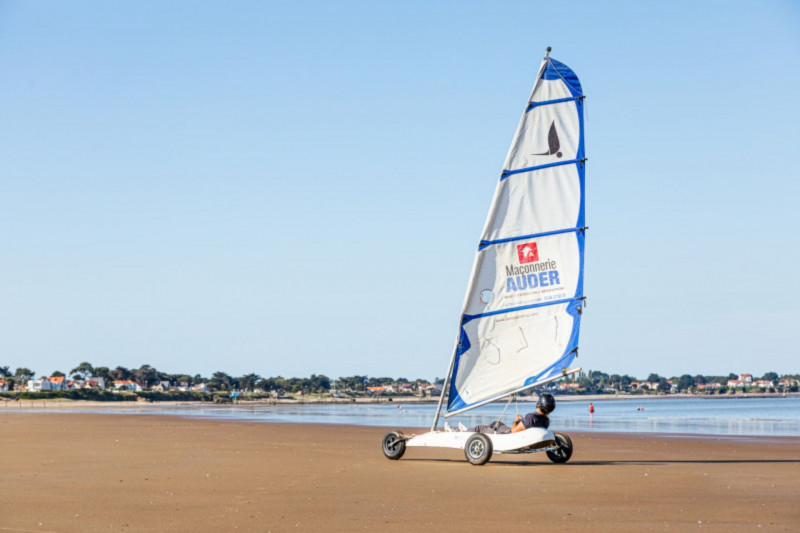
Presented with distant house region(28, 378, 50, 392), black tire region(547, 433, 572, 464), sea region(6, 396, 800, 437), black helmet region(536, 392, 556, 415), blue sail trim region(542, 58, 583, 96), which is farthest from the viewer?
distant house region(28, 378, 50, 392)

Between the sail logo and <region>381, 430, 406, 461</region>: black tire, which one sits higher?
the sail logo

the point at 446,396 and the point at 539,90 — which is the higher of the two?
the point at 539,90

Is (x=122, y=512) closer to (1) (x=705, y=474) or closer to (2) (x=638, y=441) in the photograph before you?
(1) (x=705, y=474)

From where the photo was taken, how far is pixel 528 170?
1967cm

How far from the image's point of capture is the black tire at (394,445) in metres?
19.0

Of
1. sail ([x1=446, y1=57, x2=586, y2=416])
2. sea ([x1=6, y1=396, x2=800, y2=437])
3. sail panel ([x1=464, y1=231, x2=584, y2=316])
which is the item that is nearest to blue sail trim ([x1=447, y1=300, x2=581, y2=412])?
sail ([x1=446, y1=57, x2=586, y2=416])

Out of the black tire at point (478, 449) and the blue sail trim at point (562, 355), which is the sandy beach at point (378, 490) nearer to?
the black tire at point (478, 449)

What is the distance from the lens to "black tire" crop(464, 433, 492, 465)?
17.4 meters

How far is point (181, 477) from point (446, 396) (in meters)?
6.99

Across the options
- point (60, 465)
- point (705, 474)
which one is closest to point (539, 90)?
point (705, 474)

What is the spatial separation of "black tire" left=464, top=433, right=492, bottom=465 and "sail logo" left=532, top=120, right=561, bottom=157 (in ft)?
20.5

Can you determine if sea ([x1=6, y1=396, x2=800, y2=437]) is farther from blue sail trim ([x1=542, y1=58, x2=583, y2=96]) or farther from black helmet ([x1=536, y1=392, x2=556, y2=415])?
blue sail trim ([x1=542, y1=58, x2=583, y2=96])

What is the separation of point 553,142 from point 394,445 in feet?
23.8

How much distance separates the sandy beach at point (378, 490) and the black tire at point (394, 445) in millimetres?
250
